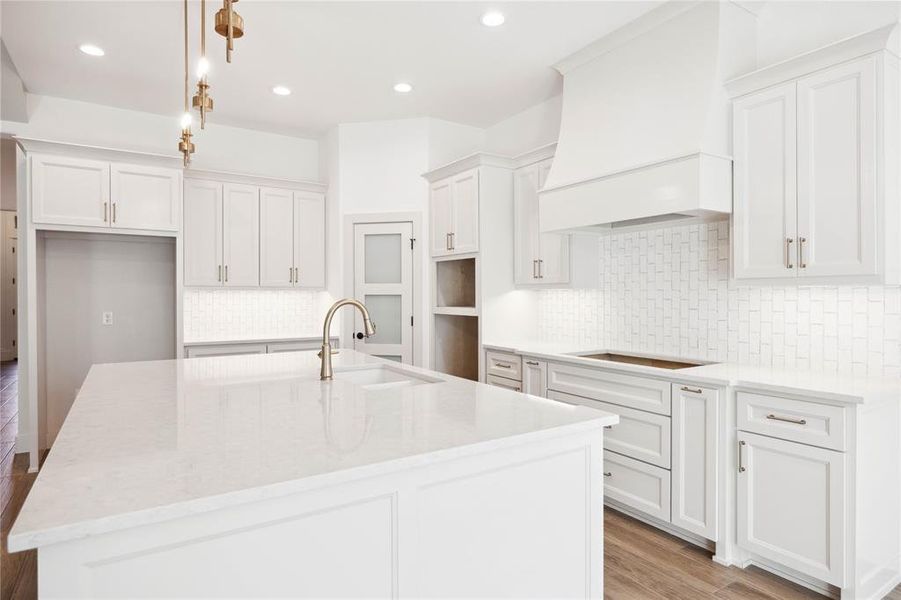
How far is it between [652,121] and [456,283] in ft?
8.08

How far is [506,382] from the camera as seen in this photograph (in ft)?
13.5

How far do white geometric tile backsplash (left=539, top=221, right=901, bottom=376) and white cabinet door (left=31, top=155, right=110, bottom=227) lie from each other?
374 centimetres

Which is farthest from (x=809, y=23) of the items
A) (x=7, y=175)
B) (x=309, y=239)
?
(x=7, y=175)

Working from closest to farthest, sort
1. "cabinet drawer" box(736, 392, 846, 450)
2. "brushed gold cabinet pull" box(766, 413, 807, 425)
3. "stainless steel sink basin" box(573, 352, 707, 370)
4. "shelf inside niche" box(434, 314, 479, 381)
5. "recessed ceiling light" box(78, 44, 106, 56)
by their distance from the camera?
"cabinet drawer" box(736, 392, 846, 450) → "brushed gold cabinet pull" box(766, 413, 807, 425) → "stainless steel sink basin" box(573, 352, 707, 370) → "recessed ceiling light" box(78, 44, 106, 56) → "shelf inside niche" box(434, 314, 479, 381)

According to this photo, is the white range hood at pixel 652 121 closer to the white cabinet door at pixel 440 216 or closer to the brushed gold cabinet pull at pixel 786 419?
the brushed gold cabinet pull at pixel 786 419

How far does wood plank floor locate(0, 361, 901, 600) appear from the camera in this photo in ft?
7.89

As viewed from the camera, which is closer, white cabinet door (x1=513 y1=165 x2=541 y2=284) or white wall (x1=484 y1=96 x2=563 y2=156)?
white cabinet door (x1=513 y1=165 x2=541 y2=284)

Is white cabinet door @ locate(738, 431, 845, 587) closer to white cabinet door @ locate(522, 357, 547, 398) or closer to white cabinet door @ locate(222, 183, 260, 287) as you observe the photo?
white cabinet door @ locate(522, 357, 547, 398)

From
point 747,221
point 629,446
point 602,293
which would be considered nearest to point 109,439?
point 629,446

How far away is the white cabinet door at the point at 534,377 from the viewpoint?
3.73m

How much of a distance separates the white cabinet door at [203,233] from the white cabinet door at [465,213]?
215 centimetres

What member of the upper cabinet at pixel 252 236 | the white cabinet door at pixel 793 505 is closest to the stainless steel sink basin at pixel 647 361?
the white cabinet door at pixel 793 505

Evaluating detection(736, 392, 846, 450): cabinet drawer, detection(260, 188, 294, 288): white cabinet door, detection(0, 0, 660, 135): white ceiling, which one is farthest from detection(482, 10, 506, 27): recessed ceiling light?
detection(260, 188, 294, 288): white cabinet door

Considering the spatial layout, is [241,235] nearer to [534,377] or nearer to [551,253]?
[551,253]
